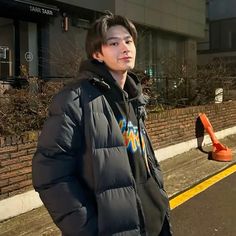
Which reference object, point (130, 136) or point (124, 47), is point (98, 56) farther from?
point (130, 136)

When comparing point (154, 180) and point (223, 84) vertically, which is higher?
point (223, 84)

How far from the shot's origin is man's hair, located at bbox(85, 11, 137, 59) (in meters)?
2.07

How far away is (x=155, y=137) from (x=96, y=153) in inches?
217

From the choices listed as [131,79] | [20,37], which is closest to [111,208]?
[131,79]

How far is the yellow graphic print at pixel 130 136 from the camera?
2.09 metres

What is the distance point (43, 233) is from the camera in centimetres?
414

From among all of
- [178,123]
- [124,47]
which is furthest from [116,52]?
[178,123]

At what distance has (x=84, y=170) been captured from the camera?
1952 millimetres

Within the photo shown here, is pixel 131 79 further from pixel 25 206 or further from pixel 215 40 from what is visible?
pixel 215 40

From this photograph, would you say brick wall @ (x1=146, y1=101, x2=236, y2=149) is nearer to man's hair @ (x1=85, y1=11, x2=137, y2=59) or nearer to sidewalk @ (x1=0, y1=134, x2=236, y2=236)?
sidewalk @ (x1=0, y1=134, x2=236, y2=236)

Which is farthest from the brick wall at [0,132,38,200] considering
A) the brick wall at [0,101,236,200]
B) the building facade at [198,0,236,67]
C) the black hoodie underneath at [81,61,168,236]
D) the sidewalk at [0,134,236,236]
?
the building facade at [198,0,236,67]

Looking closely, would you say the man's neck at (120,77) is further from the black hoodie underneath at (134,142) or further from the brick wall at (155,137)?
the brick wall at (155,137)

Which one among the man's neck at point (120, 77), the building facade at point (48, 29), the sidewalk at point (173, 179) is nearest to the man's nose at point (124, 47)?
the man's neck at point (120, 77)

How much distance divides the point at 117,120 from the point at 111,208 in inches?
16.9
